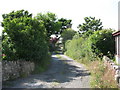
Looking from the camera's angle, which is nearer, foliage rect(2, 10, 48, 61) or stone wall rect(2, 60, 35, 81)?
stone wall rect(2, 60, 35, 81)

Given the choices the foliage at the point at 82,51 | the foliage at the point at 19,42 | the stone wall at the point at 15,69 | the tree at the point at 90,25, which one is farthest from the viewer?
the tree at the point at 90,25

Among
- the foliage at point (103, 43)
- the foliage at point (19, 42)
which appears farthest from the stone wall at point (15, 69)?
the foliage at point (103, 43)

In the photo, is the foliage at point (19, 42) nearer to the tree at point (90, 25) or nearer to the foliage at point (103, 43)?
the foliage at point (103, 43)

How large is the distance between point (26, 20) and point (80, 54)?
9460 mm

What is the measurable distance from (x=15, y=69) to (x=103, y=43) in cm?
824

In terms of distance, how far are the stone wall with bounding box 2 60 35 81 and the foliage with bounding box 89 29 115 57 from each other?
617 cm

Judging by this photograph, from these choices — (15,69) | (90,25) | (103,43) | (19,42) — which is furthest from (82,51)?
(90,25)

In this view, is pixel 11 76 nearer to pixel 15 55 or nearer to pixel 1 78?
pixel 1 78

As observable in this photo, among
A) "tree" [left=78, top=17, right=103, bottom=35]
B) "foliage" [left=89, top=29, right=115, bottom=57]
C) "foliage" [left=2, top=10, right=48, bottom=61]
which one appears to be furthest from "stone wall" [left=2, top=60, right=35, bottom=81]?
"tree" [left=78, top=17, right=103, bottom=35]

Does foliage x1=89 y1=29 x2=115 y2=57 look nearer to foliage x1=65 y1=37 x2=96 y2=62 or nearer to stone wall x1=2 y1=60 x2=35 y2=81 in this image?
foliage x1=65 y1=37 x2=96 y2=62

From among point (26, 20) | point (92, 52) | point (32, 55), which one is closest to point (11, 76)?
point (32, 55)

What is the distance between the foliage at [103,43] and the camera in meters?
14.9

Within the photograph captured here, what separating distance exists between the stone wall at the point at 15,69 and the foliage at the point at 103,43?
6171mm

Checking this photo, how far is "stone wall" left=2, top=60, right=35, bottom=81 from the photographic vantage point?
9.31 metres
